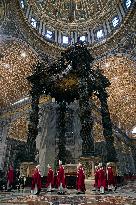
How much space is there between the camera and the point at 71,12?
2122 cm

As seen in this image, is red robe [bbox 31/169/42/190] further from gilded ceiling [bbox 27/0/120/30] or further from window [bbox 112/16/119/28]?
gilded ceiling [bbox 27/0/120/30]

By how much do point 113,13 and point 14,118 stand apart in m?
10.8

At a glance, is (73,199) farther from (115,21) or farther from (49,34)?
(49,34)

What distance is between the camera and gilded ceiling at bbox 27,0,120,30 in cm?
2009

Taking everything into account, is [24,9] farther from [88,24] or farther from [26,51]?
[88,24]

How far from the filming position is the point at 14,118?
20.2 m

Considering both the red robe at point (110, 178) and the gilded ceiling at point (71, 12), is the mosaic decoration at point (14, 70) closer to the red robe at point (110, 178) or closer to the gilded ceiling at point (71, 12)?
the gilded ceiling at point (71, 12)

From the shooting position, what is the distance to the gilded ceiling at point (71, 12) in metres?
20.1

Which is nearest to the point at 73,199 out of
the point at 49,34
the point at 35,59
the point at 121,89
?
the point at 35,59

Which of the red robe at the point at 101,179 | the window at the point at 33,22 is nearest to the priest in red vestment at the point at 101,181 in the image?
the red robe at the point at 101,179

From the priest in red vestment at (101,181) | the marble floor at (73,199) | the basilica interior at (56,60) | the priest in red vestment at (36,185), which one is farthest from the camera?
the basilica interior at (56,60)

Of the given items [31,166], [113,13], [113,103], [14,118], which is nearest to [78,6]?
[113,13]

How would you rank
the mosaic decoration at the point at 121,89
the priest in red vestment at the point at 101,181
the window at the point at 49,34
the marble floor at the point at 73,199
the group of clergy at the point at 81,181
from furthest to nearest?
the window at the point at 49,34
the mosaic decoration at the point at 121,89
the priest in red vestment at the point at 101,181
the group of clergy at the point at 81,181
the marble floor at the point at 73,199

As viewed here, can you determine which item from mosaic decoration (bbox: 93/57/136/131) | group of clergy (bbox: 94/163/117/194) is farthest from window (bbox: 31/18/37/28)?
group of clergy (bbox: 94/163/117/194)
